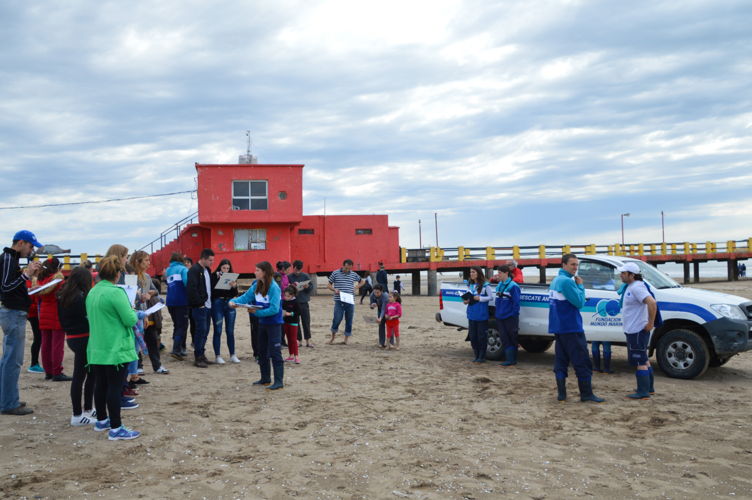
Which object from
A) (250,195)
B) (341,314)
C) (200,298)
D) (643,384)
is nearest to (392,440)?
(643,384)

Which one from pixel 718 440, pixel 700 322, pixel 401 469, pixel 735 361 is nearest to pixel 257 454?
pixel 401 469

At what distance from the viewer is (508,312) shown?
31.7ft

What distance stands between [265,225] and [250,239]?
0.90 metres

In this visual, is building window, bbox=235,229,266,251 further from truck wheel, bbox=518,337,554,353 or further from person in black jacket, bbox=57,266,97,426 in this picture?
person in black jacket, bbox=57,266,97,426

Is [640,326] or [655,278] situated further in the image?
[655,278]

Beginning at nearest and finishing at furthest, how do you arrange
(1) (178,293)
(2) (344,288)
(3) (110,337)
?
(3) (110,337), (1) (178,293), (2) (344,288)

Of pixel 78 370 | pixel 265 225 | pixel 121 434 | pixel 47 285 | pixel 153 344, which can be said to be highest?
pixel 265 225

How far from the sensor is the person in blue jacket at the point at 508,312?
9.62 metres

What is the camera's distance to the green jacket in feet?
17.6

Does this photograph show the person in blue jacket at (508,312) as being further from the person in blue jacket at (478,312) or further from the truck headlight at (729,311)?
the truck headlight at (729,311)

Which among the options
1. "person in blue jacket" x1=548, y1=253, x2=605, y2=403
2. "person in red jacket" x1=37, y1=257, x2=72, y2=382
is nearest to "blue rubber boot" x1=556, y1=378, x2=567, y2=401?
"person in blue jacket" x1=548, y1=253, x2=605, y2=403

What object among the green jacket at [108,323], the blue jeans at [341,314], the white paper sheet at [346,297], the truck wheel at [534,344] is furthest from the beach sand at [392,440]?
the blue jeans at [341,314]

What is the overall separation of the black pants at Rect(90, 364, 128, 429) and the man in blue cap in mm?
1199

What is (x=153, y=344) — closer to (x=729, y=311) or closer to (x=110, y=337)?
(x=110, y=337)
